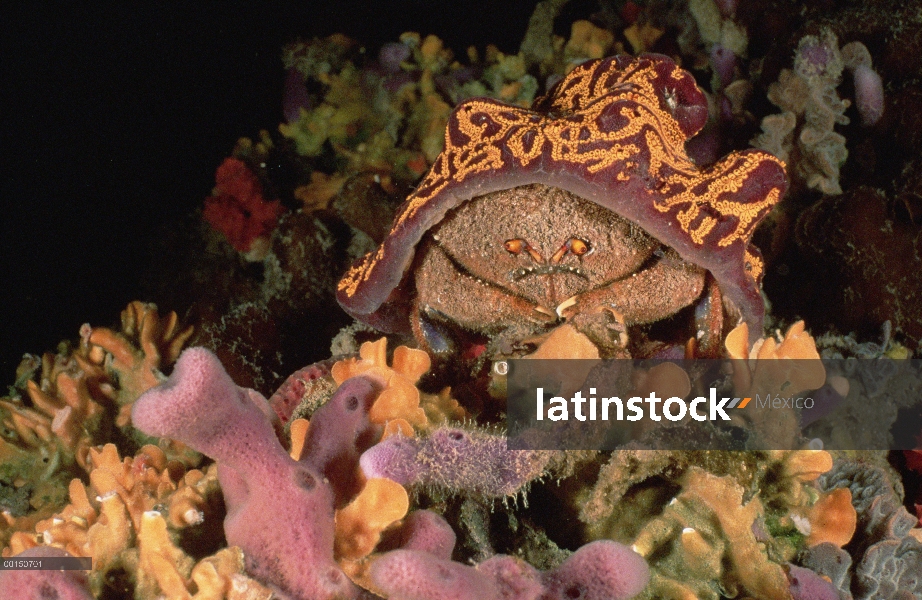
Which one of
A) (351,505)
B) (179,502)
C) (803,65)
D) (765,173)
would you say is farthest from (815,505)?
(803,65)

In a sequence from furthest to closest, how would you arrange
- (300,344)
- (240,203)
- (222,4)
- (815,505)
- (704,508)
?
(222,4) → (240,203) → (300,344) → (815,505) → (704,508)

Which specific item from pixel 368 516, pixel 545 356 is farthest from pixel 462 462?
pixel 545 356

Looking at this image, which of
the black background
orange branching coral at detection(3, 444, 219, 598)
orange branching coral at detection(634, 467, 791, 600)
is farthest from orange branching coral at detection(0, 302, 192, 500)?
the black background

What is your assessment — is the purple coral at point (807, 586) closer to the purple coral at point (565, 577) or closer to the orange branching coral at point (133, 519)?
the purple coral at point (565, 577)

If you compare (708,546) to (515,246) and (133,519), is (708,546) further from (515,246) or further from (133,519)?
(133,519)

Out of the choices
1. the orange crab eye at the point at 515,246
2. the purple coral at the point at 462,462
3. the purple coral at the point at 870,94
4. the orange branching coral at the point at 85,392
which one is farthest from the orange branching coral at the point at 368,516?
the purple coral at the point at 870,94

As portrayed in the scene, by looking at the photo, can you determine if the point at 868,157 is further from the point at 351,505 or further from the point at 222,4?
the point at 222,4

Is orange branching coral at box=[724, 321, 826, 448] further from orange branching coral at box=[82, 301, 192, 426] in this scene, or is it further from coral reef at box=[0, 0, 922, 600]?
orange branching coral at box=[82, 301, 192, 426]
